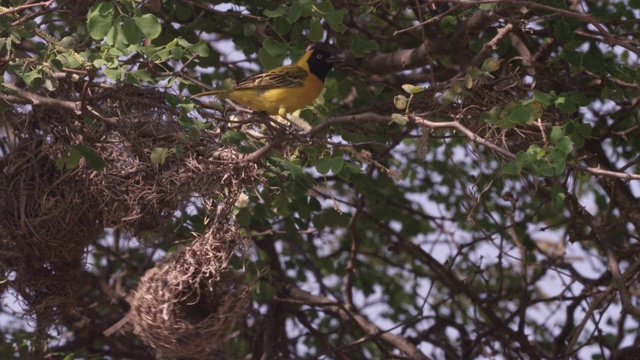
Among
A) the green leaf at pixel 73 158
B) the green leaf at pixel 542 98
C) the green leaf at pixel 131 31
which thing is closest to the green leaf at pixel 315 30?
the green leaf at pixel 131 31

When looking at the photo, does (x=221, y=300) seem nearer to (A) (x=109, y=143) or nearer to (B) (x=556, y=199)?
(A) (x=109, y=143)

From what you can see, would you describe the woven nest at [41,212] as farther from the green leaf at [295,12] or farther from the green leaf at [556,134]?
the green leaf at [556,134]

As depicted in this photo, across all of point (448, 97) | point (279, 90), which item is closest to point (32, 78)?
point (279, 90)

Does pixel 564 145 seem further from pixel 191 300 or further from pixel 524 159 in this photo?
pixel 191 300

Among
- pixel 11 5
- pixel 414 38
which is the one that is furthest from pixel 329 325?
pixel 11 5

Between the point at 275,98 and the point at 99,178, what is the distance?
0.83 m

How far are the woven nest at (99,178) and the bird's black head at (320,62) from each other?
3.08ft

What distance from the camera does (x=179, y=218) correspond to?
4.09 m

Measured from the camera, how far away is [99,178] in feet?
12.3

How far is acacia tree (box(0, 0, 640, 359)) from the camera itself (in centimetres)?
353

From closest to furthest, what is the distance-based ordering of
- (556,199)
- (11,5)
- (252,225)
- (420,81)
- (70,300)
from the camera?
(556,199)
(11,5)
(70,300)
(252,225)
(420,81)

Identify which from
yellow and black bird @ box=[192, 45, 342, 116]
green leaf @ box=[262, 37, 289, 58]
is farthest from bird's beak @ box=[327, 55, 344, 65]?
green leaf @ box=[262, 37, 289, 58]

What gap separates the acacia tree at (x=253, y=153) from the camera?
11.6 feet

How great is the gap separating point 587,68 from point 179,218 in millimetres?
1672
